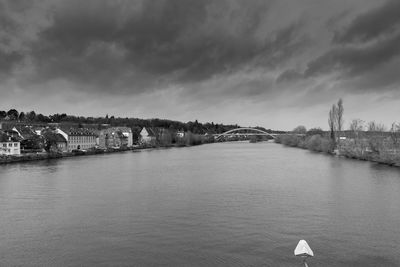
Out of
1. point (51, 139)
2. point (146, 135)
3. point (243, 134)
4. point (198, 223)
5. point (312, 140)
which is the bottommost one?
point (198, 223)

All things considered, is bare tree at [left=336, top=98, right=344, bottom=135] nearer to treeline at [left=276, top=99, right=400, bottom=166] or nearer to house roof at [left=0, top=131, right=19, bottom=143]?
treeline at [left=276, top=99, right=400, bottom=166]

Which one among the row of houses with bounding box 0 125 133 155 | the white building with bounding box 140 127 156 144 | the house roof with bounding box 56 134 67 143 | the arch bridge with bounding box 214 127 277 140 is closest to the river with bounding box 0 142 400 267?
the row of houses with bounding box 0 125 133 155

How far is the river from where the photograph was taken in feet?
26.1

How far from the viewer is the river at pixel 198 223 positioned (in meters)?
7.97

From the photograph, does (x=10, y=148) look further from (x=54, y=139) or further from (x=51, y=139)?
(x=54, y=139)

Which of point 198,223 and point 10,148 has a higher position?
point 10,148

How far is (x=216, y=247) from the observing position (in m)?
8.48

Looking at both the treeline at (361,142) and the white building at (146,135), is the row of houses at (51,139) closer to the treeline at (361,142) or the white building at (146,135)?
the white building at (146,135)

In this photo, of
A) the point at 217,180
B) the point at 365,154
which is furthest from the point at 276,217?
the point at 365,154

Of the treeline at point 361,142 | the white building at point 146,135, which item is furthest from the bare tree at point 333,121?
the white building at point 146,135

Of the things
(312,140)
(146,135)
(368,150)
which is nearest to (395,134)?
(368,150)

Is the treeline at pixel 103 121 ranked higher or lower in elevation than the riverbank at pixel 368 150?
higher

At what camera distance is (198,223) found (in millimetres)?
10422

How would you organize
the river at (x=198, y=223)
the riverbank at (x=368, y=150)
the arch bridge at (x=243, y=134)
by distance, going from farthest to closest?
the arch bridge at (x=243, y=134) < the riverbank at (x=368, y=150) < the river at (x=198, y=223)
